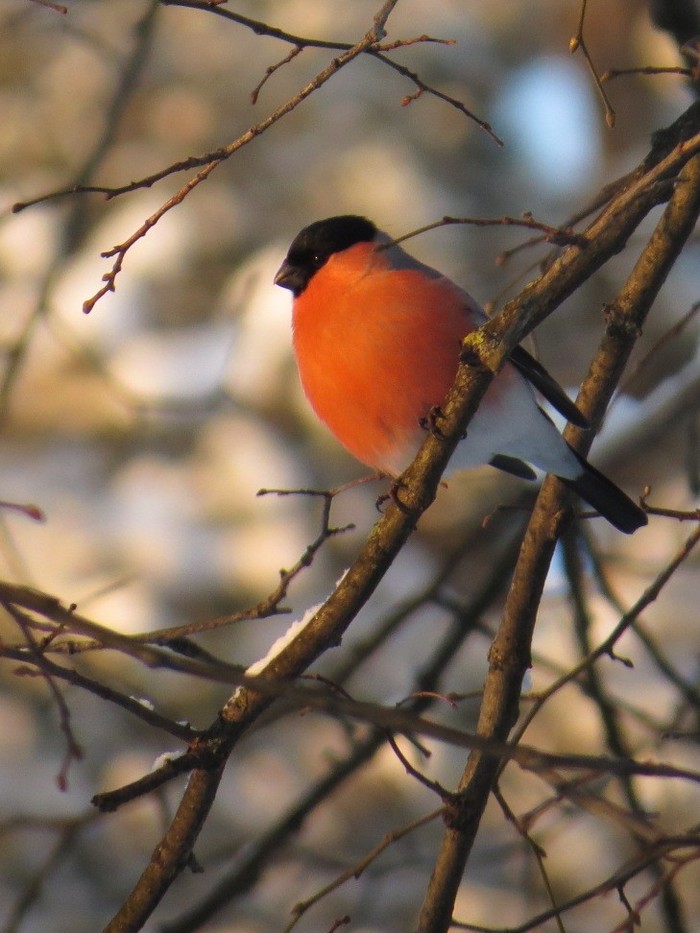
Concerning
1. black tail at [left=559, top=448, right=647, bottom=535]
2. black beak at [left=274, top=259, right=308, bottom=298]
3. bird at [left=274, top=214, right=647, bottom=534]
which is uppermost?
black beak at [left=274, top=259, right=308, bottom=298]

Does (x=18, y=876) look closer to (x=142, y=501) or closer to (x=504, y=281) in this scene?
(x=142, y=501)

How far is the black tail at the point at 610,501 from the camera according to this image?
9.15 feet

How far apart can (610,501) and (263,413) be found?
264cm

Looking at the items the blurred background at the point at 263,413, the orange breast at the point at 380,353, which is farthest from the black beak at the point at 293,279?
the blurred background at the point at 263,413

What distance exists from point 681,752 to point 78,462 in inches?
119

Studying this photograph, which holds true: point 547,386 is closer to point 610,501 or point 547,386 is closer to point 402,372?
point 402,372

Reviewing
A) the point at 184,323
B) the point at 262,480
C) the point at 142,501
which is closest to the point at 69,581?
the point at 142,501

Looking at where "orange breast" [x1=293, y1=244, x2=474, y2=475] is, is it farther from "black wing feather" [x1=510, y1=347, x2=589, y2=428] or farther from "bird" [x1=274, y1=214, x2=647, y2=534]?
"black wing feather" [x1=510, y1=347, x2=589, y2=428]

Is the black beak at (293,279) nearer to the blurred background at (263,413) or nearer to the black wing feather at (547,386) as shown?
the black wing feather at (547,386)

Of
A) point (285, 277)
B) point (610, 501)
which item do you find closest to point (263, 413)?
point (285, 277)

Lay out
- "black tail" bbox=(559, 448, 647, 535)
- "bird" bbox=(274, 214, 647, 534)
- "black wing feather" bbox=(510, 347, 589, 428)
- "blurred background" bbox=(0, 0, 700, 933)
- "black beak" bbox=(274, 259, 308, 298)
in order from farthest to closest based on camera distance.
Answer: "blurred background" bbox=(0, 0, 700, 933) → "black beak" bbox=(274, 259, 308, 298) → "black tail" bbox=(559, 448, 647, 535) → "bird" bbox=(274, 214, 647, 534) → "black wing feather" bbox=(510, 347, 589, 428)

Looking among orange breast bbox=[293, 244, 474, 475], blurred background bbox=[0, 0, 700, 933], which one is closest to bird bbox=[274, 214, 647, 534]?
orange breast bbox=[293, 244, 474, 475]

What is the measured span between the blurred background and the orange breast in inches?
37.2

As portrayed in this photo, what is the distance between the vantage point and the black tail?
2.79m
